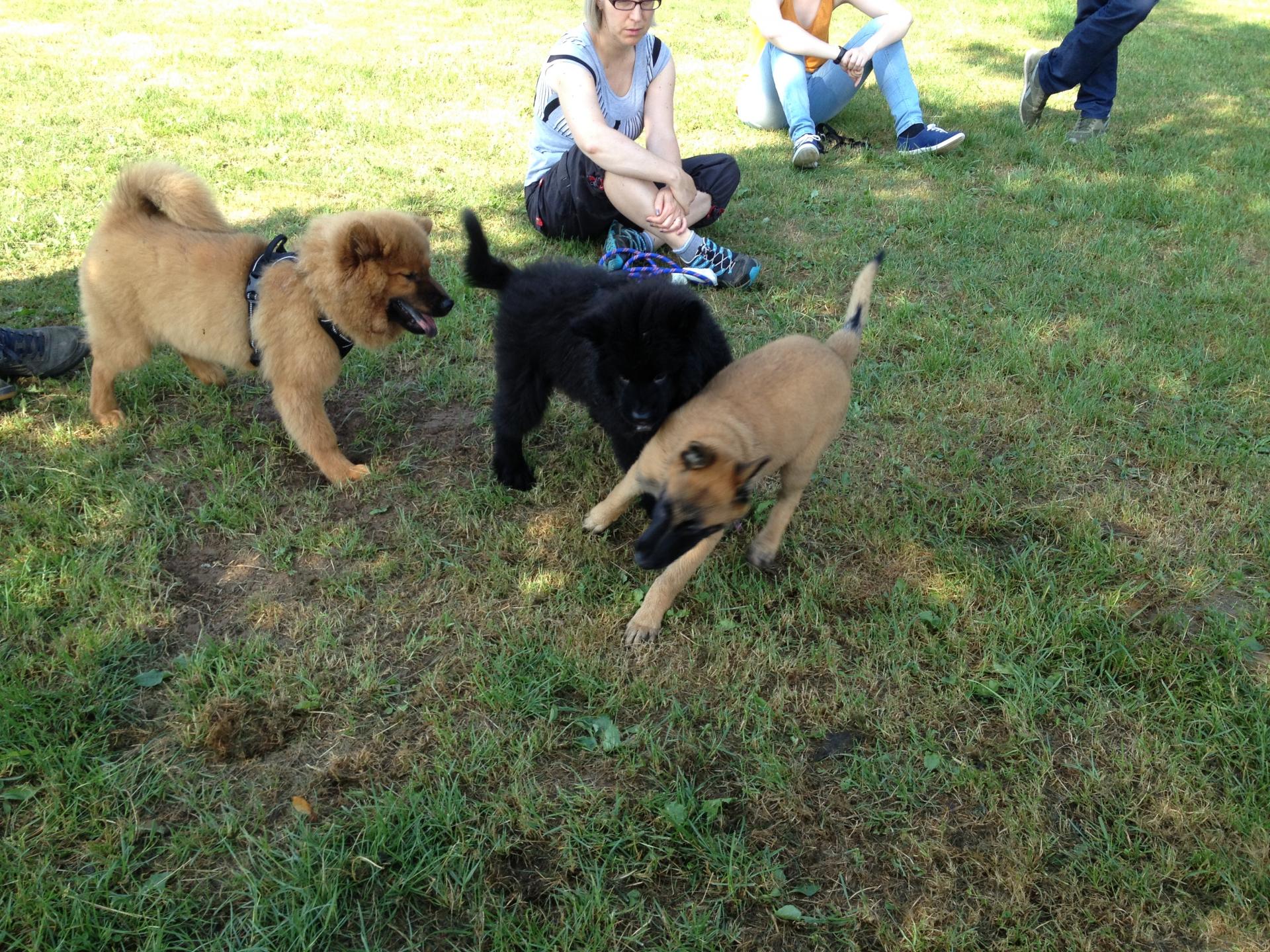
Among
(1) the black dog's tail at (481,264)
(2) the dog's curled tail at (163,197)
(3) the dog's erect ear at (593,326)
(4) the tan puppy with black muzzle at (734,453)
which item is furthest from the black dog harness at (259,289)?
(4) the tan puppy with black muzzle at (734,453)

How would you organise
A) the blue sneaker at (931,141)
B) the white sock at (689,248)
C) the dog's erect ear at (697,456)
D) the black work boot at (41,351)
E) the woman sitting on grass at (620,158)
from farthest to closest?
1. the blue sneaker at (931,141)
2. the white sock at (689,248)
3. the woman sitting on grass at (620,158)
4. the black work boot at (41,351)
5. the dog's erect ear at (697,456)

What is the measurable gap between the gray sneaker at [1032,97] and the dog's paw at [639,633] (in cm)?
744

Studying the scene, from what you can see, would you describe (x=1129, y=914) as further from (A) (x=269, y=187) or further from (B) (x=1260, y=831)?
(A) (x=269, y=187)

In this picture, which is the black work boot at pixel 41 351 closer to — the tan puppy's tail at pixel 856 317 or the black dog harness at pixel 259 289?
the black dog harness at pixel 259 289

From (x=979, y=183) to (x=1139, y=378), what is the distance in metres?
3.12

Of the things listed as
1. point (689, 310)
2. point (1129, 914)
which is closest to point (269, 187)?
point (689, 310)

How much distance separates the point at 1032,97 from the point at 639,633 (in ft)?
25.2

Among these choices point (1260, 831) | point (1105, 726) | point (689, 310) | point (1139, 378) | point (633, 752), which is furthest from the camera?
point (1139, 378)

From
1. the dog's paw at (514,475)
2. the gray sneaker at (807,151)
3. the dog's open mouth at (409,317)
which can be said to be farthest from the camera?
the gray sneaker at (807,151)

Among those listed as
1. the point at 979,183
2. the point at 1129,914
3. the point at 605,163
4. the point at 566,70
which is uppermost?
the point at 566,70

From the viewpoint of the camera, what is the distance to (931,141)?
283 inches

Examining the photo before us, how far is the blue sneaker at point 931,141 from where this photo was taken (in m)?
7.05

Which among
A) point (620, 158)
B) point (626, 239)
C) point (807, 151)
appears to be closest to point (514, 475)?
point (620, 158)

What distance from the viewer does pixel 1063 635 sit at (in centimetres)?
285
